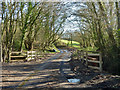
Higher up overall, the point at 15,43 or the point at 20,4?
the point at 20,4

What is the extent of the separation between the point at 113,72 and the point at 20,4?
11640 millimetres

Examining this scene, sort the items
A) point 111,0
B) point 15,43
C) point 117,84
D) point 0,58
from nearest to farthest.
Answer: point 117,84 → point 111,0 → point 0,58 → point 15,43

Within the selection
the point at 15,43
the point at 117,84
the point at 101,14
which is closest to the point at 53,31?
the point at 15,43

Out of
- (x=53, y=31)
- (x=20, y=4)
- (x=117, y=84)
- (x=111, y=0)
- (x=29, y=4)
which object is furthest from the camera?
(x=53, y=31)

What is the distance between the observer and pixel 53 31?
1138 inches

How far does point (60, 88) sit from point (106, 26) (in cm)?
501

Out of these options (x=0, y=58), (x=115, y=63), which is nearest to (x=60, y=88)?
(x=115, y=63)

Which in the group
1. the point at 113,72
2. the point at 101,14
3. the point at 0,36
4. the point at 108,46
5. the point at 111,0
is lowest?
the point at 113,72

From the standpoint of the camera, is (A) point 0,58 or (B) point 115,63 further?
(A) point 0,58

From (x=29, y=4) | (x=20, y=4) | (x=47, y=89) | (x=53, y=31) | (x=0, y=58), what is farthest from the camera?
(x=53, y=31)

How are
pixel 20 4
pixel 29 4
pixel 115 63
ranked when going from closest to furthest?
pixel 115 63, pixel 20 4, pixel 29 4

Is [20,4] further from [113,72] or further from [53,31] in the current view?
[53,31]

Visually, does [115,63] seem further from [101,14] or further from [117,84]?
[101,14]

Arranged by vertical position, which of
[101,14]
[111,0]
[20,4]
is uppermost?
[20,4]
